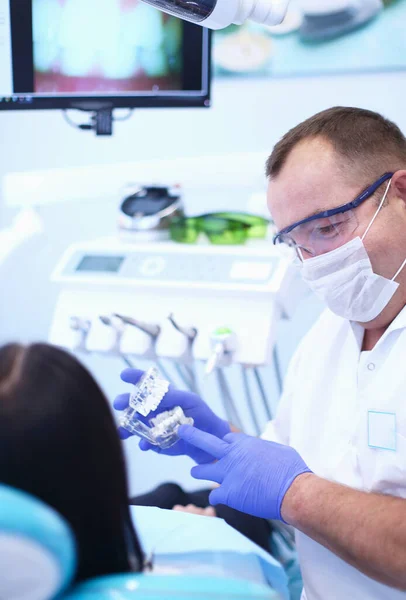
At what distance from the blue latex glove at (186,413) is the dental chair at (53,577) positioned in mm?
564

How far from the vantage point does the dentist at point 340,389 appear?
1.16 m

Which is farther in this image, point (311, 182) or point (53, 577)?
point (311, 182)

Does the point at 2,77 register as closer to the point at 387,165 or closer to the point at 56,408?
the point at 387,165

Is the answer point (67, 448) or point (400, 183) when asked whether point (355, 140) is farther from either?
point (67, 448)

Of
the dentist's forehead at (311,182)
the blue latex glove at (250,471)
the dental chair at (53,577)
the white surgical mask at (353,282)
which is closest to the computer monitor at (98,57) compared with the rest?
the dentist's forehead at (311,182)

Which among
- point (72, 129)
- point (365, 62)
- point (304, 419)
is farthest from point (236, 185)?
point (72, 129)

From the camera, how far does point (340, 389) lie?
1.34 metres

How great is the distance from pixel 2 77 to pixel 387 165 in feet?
2.76

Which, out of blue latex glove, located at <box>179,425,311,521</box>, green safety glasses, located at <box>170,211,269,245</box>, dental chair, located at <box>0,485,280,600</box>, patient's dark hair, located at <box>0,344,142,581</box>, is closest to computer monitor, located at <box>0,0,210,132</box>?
green safety glasses, located at <box>170,211,269,245</box>

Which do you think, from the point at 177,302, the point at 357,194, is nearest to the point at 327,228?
the point at 357,194

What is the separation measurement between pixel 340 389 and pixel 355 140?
0.44 m

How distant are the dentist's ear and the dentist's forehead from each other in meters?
0.07

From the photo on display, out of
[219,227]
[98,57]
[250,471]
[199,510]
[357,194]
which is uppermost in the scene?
[98,57]

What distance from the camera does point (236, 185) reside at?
1.97 metres
